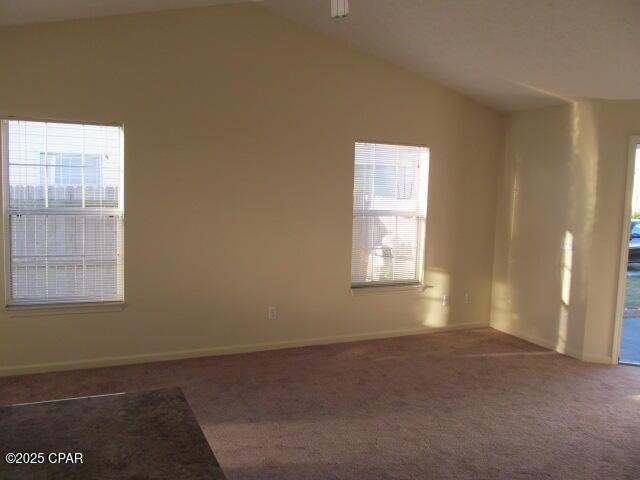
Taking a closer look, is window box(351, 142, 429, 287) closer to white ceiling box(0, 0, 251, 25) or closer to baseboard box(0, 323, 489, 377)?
baseboard box(0, 323, 489, 377)

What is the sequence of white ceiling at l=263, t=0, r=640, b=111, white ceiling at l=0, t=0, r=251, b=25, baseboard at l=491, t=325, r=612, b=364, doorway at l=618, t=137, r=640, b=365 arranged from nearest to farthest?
white ceiling at l=263, t=0, r=640, b=111 → white ceiling at l=0, t=0, r=251, b=25 → doorway at l=618, t=137, r=640, b=365 → baseboard at l=491, t=325, r=612, b=364

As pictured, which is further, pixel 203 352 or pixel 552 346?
pixel 552 346

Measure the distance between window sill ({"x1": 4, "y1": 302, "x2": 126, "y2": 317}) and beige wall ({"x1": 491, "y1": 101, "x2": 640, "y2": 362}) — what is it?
3.86m

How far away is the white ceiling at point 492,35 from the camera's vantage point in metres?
3.20

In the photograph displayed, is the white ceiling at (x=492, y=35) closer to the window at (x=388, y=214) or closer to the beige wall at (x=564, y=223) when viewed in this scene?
the beige wall at (x=564, y=223)

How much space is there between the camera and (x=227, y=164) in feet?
14.3

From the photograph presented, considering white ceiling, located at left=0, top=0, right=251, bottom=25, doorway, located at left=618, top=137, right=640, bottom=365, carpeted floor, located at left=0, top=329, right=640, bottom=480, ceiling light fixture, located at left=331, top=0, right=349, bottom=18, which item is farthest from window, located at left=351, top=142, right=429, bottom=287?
ceiling light fixture, located at left=331, top=0, right=349, bottom=18

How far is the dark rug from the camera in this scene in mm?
1065

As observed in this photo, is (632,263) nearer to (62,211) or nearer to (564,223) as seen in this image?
(564,223)

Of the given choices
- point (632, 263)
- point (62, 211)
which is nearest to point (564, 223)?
point (632, 263)

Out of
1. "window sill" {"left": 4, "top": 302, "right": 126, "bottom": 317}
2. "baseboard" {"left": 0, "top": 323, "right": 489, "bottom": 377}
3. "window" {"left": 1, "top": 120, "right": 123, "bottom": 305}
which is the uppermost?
"window" {"left": 1, "top": 120, "right": 123, "bottom": 305}

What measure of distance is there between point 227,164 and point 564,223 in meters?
3.15

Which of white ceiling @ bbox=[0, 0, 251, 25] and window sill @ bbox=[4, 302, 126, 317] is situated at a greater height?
white ceiling @ bbox=[0, 0, 251, 25]

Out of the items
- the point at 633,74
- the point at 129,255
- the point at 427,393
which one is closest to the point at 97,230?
the point at 129,255
